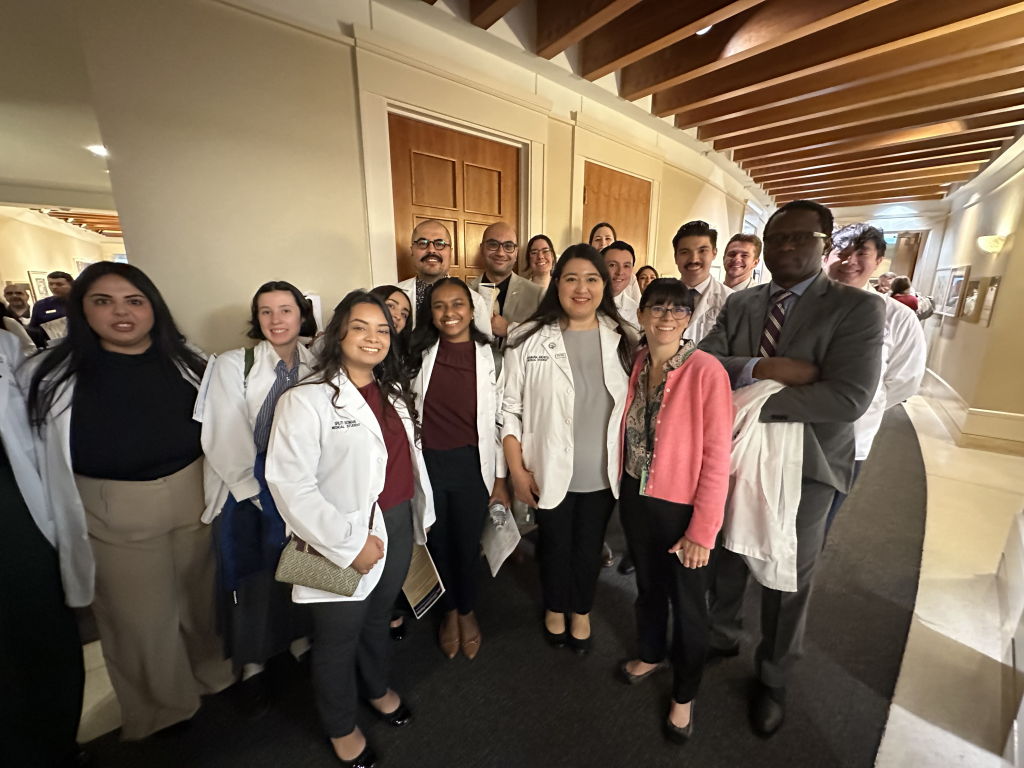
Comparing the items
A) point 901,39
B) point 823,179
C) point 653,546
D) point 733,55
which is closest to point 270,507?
point 653,546

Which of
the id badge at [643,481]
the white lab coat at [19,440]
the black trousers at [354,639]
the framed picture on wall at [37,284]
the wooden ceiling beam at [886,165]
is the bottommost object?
the black trousers at [354,639]

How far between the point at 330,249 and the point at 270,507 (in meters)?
1.65

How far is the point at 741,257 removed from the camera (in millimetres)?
3074

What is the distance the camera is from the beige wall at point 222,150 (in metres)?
1.87

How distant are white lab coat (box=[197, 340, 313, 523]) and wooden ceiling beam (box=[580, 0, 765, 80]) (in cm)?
316

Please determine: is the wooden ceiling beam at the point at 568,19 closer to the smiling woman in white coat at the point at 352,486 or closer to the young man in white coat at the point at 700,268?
the young man in white coat at the point at 700,268

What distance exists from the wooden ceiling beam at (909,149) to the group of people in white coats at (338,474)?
5.73 metres


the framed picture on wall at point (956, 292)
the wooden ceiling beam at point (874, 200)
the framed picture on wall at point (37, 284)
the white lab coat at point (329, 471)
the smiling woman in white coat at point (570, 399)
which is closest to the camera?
the white lab coat at point (329, 471)

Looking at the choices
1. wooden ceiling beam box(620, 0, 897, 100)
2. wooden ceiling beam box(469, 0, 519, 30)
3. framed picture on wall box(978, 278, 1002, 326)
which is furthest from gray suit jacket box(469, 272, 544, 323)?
framed picture on wall box(978, 278, 1002, 326)

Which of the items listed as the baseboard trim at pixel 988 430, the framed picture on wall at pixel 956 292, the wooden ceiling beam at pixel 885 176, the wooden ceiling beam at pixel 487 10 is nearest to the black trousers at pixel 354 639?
the wooden ceiling beam at pixel 487 10

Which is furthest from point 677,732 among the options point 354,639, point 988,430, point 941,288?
point 941,288

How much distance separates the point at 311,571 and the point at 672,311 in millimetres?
1415

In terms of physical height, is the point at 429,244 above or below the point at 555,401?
above

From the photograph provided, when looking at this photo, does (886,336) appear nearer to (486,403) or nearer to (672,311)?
(672,311)
